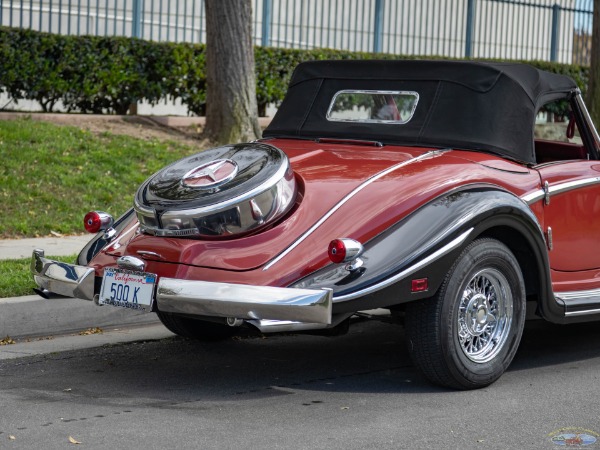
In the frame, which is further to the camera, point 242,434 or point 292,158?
point 292,158

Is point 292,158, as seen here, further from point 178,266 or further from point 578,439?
point 578,439

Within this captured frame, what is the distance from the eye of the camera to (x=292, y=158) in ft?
20.7

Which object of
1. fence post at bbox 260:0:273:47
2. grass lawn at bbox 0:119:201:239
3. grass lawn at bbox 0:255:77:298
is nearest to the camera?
grass lawn at bbox 0:255:77:298

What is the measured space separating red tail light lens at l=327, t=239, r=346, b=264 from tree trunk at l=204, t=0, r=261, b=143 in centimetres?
795

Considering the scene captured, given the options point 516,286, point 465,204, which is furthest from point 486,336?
point 465,204

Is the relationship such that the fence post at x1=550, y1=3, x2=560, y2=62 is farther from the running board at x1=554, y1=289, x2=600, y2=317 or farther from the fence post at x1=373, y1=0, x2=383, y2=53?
the running board at x1=554, y1=289, x2=600, y2=317

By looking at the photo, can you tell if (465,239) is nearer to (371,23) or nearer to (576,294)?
(576,294)

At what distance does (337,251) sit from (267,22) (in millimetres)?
12725

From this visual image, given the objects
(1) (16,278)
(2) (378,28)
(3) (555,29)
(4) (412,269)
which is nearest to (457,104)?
(4) (412,269)

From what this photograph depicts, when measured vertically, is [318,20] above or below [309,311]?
above

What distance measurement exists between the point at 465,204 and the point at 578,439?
53.0 inches

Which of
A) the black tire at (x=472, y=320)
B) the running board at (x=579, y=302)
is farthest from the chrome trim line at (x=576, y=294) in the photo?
the black tire at (x=472, y=320)

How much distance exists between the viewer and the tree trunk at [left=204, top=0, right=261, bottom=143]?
509 inches

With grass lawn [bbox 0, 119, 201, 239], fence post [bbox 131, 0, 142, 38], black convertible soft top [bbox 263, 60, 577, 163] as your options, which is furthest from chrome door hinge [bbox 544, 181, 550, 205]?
fence post [bbox 131, 0, 142, 38]
